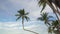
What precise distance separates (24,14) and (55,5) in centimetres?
2869

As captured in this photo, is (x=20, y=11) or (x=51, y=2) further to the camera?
(x=20, y=11)

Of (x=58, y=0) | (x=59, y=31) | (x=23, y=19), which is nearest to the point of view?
(x=58, y=0)

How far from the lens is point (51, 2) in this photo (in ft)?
129

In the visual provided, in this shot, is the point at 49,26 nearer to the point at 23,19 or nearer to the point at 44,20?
the point at 44,20

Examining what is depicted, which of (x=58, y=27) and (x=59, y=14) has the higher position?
(x=59, y=14)

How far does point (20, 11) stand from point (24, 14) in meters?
1.66

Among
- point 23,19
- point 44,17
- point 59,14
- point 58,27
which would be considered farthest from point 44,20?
point 59,14

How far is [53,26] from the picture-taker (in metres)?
57.1

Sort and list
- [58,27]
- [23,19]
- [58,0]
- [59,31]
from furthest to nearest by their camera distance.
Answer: [23,19]
[58,27]
[59,31]
[58,0]

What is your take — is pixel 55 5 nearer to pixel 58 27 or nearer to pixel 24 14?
pixel 58 27

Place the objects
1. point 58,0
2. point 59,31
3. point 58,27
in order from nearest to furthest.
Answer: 1. point 58,0
2. point 59,31
3. point 58,27

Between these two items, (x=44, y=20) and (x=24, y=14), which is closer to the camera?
(x=44, y=20)

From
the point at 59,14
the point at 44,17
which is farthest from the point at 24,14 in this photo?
the point at 59,14

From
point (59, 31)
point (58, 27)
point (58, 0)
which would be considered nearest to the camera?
point (58, 0)
